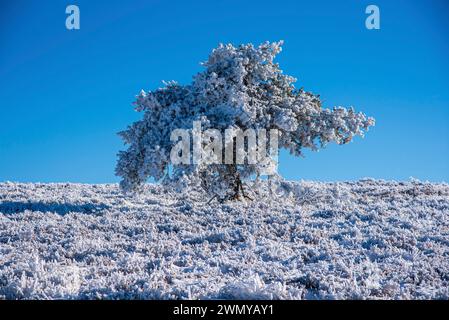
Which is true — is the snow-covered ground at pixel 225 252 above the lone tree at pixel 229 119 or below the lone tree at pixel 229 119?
below

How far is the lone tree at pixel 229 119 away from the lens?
66.1 feet

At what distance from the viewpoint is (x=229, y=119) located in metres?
20.8

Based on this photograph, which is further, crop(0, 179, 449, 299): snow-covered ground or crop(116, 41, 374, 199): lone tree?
crop(116, 41, 374, 199): lone tree

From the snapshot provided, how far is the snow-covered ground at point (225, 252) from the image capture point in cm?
859

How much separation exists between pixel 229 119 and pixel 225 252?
9.91 m

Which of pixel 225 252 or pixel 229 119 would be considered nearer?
pixel 225 252

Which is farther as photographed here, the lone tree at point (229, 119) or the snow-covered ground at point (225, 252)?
the lone tree at point (229, 119)

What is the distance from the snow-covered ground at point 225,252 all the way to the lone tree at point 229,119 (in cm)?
248

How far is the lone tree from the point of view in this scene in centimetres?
2014

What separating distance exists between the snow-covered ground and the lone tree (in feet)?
8.12

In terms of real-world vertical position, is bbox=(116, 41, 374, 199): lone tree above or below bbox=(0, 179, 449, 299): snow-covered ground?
above
